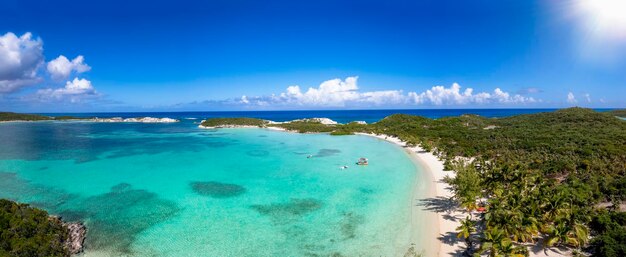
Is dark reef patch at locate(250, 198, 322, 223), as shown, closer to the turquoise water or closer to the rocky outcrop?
the turquoise water

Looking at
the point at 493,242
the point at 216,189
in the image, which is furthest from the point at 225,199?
the point at 493,242

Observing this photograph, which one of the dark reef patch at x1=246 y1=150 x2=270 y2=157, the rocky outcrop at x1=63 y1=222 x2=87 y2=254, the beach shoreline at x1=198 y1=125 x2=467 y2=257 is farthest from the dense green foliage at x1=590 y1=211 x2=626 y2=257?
the dark reef patch at x1=246 y1=150 x2=270 y2=157

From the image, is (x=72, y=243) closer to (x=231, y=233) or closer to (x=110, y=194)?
(x=231, y=233)

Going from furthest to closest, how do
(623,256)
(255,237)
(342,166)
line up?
(342,166)
(255,237)
(623,256)

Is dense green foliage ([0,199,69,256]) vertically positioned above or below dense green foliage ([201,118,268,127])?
below

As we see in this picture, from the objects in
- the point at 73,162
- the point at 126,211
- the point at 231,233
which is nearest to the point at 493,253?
the point at 231,233

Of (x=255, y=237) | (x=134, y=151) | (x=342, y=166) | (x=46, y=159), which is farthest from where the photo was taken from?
(x=134, y=151)

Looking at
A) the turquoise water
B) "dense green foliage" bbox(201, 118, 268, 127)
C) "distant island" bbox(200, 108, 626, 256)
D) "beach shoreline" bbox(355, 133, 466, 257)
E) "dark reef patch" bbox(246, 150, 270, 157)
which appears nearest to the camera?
"distant island" bbox(200, 108, 626, 256)

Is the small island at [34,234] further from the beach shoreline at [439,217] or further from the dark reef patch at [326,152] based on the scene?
the dark reef patch at [326,152]
